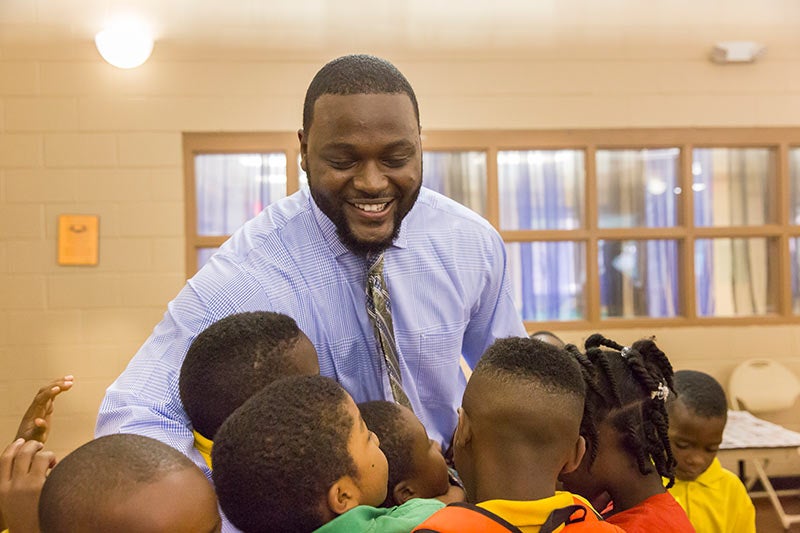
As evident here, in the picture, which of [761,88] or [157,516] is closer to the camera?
[157,516]

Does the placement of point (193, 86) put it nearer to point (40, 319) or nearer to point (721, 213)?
point (40, 319)

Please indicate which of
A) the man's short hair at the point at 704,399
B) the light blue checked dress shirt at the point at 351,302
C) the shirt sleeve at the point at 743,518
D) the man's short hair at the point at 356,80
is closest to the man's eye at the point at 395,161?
the man's short hair at the point at 356,80

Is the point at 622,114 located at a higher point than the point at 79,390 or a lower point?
higher

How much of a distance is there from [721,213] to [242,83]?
329 cm

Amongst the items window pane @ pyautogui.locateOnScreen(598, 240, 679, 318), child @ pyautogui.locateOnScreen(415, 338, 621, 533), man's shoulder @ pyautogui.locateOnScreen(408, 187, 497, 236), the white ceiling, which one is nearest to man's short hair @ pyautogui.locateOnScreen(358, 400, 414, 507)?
child @ pyautogui.locateOnScreen(415, 338, 621, 533)

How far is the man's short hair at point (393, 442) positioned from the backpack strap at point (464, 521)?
316 mm

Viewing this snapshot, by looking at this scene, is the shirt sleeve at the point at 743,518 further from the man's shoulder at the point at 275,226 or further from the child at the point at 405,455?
the man's shoulder at the point at 275,226

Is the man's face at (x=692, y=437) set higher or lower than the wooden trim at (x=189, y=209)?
lower

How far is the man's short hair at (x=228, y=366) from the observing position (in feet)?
5.28

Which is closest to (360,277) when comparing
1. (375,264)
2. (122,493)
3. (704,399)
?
(375,264)

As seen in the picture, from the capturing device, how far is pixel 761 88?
5.77 m

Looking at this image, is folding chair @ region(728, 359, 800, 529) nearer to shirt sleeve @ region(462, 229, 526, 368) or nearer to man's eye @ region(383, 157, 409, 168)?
shirt sleeve @ region(462, 229, 526, 368)

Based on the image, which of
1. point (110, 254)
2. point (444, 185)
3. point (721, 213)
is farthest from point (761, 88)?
point (110, 254)

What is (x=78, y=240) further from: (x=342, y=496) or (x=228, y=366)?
(x=342, y=496)
